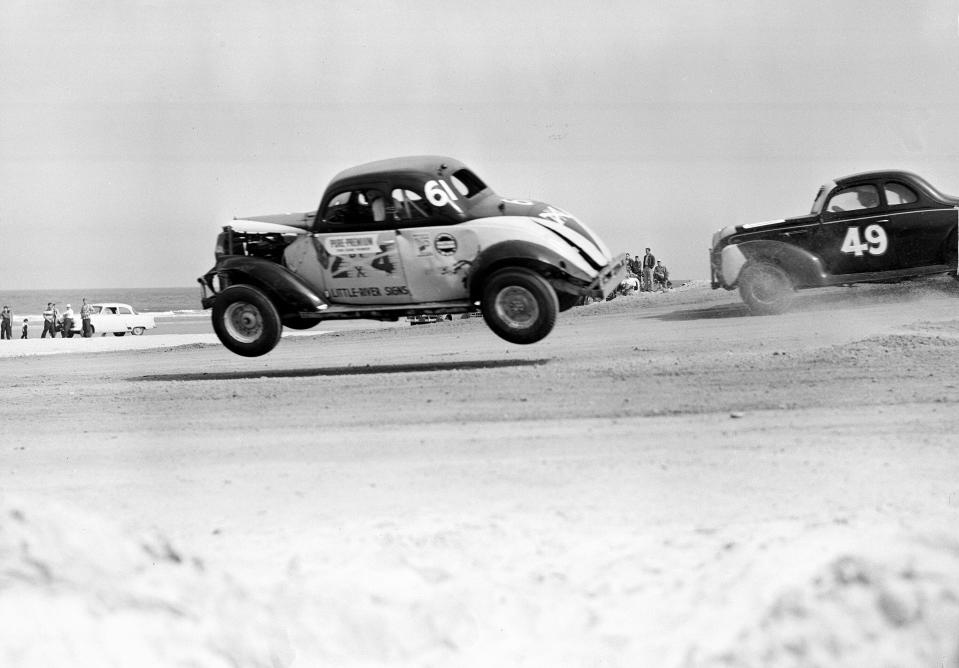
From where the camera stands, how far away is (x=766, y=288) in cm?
1262

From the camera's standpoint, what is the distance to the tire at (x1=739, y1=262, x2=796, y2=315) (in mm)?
12445

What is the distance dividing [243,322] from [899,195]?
27.3 feet

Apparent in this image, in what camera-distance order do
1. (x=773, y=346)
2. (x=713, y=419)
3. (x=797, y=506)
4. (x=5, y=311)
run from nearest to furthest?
(x=797, y=506), (x=713, y=419), (x=773, y=346), (x=5, y=311)

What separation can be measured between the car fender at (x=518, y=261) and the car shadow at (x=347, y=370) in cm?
175

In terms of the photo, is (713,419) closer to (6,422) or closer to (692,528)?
(692,528)

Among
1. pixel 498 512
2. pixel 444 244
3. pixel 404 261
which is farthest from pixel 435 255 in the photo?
pixel 498 512

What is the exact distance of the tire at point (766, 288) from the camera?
1245cm

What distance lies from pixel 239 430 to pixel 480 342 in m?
4.78

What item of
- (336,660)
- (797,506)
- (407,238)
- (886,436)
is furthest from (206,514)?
(886,436)

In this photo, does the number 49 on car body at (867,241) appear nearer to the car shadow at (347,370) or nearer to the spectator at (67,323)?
the car shadow at (347,370)

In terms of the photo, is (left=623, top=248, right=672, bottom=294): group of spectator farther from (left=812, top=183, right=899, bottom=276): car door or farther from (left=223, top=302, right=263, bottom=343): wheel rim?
(left=223, top=302, right=263, bottom=343): wheel rim

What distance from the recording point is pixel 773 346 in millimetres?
9305

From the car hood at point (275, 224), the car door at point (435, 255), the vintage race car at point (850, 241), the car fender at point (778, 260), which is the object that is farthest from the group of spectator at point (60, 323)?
the car door at point (435, 255)

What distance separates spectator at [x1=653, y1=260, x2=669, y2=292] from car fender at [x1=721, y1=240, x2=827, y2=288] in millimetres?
5372
